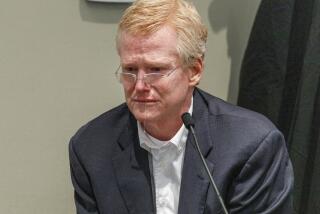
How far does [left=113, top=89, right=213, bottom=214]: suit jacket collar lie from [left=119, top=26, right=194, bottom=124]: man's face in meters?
0.09

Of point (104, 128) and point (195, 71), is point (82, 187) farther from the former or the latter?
point (195, 71)

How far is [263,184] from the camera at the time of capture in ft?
3.25

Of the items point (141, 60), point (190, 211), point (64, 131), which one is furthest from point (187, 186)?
point (64, 131)

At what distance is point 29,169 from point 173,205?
1.50 ft

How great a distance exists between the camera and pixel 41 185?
1.33 m

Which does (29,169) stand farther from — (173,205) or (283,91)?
(283,91)

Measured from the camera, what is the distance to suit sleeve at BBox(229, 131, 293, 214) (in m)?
0.99

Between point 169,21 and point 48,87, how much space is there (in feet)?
1.54

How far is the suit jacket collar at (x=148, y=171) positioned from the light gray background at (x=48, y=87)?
25cm

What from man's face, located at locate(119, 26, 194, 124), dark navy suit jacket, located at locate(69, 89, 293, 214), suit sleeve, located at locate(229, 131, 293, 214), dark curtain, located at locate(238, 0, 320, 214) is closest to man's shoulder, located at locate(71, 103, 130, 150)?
dark navy suit jacket, located at locate(69, 89, 293, 214)

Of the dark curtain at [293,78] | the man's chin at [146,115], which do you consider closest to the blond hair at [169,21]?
the man's chin at [146,115]

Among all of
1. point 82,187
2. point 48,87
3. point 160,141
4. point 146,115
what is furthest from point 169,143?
point 48,87

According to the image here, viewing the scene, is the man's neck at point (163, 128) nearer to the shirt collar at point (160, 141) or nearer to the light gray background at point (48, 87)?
the shirt collar at point (160, 141)

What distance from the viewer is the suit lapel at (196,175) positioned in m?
1.01
